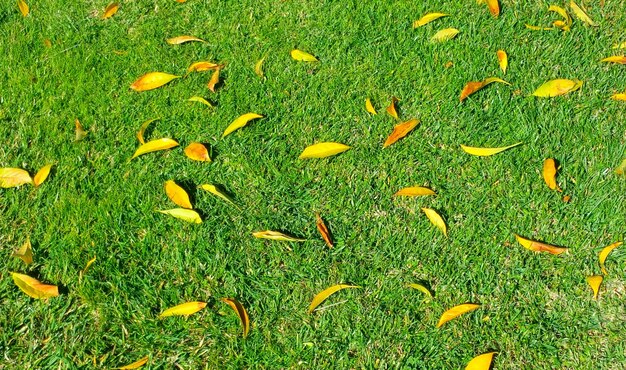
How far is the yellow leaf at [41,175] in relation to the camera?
2.94 m

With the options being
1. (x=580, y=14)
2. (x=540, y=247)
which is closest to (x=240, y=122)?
(x=540, y=247)

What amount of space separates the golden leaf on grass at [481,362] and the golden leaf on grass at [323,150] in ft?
3.65

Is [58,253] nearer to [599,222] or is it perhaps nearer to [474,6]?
[599,222]

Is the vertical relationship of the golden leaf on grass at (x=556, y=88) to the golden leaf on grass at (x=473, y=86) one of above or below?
below

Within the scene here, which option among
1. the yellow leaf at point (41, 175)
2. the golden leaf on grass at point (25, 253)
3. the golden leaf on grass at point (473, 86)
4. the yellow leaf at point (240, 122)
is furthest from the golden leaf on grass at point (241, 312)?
the golden leaf on grass at point (473, 86)

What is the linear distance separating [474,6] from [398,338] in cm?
213

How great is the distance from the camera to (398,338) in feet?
8.33

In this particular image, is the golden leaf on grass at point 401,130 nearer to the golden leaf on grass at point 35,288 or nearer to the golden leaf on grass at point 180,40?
the golden leaf on grass at point 180,40

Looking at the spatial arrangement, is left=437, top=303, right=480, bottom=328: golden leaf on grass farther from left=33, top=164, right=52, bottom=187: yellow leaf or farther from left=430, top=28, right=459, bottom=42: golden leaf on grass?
left=33, top=164, right=52, bottom=187: yellow leaf

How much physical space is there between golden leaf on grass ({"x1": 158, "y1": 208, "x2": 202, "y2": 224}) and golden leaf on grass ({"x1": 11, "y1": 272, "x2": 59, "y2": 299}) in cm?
53

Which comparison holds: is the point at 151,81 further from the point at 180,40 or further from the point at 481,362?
the point at 481,362

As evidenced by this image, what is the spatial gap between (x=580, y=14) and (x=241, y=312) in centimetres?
257

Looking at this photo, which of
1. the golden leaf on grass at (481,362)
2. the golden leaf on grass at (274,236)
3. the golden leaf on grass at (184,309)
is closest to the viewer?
the golden leaf on grass at (481,362)

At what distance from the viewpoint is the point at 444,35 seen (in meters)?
3.68
